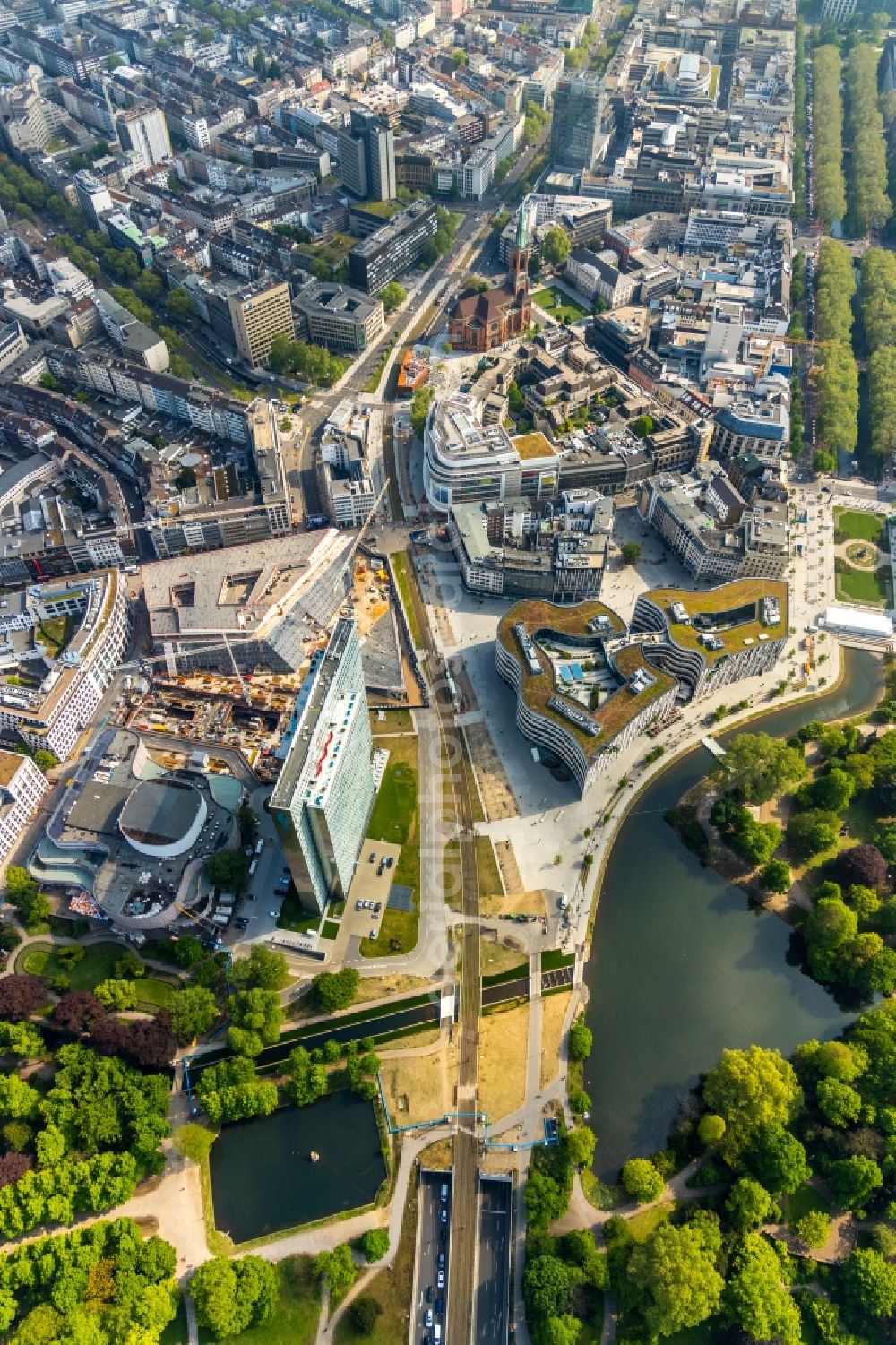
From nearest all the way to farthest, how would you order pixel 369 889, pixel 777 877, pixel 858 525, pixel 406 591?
1. pixel 369 889
2. pixel 777 877
3. pixel 406 591
4. pixel 858 525

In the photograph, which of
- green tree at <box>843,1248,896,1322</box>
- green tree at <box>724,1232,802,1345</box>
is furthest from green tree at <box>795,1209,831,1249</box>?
green tree at <box>724,1232,802,1345</box>

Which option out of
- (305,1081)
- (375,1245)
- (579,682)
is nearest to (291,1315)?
(375,1245)

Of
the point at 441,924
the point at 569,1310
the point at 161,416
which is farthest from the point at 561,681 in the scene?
the point at 161,416

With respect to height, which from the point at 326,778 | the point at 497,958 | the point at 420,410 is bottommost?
the point at 497,958

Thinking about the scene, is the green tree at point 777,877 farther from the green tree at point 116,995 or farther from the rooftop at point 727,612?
the green tree at point 116,995

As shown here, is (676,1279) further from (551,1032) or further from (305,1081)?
(305,1081)

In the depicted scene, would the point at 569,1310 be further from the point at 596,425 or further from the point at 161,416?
the point at 161,416

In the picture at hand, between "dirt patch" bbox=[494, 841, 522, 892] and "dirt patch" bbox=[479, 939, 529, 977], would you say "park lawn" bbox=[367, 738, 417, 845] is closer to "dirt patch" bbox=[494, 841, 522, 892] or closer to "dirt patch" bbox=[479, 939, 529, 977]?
"dirt patch" bbox=[494, 841, 522, 892]
